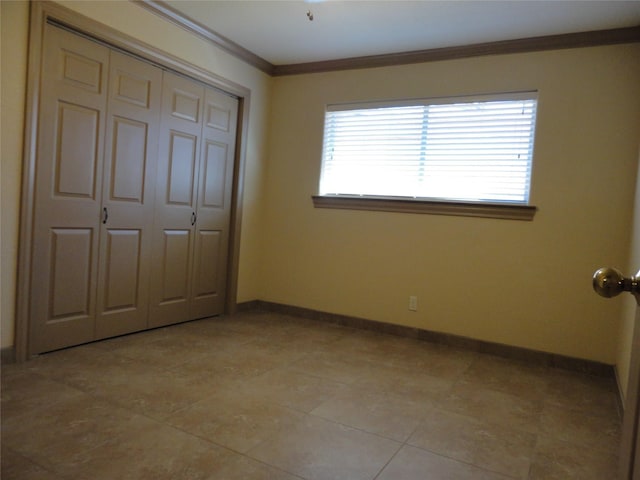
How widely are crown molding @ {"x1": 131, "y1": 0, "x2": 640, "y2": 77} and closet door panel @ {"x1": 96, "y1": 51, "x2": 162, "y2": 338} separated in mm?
444

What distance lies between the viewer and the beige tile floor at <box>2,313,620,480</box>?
1674mm

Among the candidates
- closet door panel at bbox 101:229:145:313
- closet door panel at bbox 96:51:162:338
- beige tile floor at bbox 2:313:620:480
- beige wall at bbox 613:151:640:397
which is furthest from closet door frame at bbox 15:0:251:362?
beige wall at bbox 613:151:640:397

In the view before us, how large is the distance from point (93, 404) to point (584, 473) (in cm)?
216

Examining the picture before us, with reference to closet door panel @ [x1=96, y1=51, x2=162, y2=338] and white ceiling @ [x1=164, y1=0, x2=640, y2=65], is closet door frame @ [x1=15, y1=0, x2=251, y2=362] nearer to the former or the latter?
closet door panel @ [x1=96, y1=51, x2=162, y2=338]

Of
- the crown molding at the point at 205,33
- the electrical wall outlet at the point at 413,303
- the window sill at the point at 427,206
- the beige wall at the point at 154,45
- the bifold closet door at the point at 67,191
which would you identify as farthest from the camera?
the electrical wall outlet at the point at 413,303

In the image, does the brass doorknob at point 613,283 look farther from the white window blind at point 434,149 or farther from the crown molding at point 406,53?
the crown molding at point 406,53

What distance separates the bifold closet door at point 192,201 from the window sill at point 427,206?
951mm

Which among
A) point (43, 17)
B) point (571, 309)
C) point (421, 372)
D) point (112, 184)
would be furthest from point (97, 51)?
point (571, 309)

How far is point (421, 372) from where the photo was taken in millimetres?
2865

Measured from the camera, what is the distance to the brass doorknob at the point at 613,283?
0.76 metres

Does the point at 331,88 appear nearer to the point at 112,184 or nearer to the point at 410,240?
the point at 410,240

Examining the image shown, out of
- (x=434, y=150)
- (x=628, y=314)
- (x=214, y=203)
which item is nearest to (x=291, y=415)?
(x=628, y=314)

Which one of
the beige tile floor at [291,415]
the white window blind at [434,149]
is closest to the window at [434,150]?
the white window blind at [434,149]

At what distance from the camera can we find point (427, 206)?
3627 mm
